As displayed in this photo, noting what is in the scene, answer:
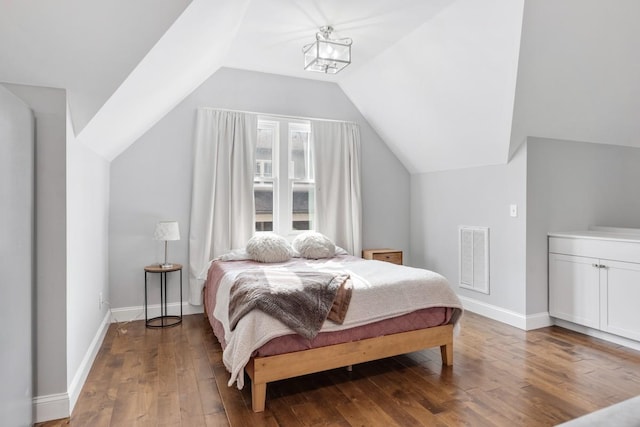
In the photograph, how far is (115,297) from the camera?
148 inches

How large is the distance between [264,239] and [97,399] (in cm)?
190

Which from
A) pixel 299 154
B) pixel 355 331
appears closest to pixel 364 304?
pixel 355 331

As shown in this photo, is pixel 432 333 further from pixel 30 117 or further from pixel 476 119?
pixel 30 117

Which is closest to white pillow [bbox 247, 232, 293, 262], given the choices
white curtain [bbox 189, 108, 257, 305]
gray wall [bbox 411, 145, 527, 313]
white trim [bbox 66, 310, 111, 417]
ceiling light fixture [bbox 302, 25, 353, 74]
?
white curtain [bbox 189, 108, 257, 305]

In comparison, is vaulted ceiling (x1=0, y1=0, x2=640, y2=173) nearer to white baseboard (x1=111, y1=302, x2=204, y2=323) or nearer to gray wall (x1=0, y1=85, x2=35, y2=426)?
gray wall (x1=0, y1=85, x2=35, y2=426)

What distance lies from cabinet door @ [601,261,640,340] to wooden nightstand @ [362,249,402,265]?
2085 millimetres

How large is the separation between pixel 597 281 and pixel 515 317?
766 mm

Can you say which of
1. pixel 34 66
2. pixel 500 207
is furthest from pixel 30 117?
pixel 500 207

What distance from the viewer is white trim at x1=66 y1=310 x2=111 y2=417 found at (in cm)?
219

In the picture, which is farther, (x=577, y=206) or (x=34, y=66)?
(x=577, y=206)

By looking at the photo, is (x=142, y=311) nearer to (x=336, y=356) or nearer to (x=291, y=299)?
(x=291, y=299)

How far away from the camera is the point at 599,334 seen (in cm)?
332

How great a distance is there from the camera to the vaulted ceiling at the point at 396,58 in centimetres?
186

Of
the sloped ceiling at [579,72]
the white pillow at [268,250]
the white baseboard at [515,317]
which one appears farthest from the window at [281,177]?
the sloped ceiling at [579,72]
